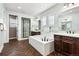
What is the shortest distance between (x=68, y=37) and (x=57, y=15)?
155cm

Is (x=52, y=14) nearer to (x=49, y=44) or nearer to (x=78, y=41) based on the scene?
(x=49, y=44)

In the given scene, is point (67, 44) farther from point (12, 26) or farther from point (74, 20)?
point (12, 26)

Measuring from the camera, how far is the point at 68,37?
7.77 ft

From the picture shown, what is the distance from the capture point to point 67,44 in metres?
2.41

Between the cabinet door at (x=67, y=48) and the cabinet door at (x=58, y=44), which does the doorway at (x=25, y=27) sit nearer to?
the cabinet door at (x=58, y=44)

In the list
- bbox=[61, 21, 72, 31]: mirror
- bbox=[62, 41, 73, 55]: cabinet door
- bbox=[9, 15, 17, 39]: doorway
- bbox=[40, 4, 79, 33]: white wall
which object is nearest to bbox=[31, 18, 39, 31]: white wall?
bbox=[9, 15, 17, 39]: doorway

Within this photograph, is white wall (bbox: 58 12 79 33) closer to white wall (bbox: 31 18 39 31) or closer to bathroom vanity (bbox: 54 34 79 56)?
bathroom vanity (bbox: 54 34 79 56)

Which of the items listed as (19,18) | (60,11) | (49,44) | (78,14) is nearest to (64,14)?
(60,11)

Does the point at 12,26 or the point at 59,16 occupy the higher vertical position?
the point at 59,16

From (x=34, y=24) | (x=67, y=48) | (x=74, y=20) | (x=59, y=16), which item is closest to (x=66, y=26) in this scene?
(x=74, y=20)

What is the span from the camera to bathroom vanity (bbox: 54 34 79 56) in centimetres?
217

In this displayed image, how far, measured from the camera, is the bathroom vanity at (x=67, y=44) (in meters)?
2.17

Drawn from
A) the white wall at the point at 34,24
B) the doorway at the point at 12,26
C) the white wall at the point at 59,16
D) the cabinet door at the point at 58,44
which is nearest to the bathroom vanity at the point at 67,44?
the cabinet door at the point at 58,44

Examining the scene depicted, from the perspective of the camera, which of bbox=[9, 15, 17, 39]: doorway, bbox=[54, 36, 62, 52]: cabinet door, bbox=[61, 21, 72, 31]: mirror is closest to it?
bbox=[54, 36, 62, 52]: cabinet door
